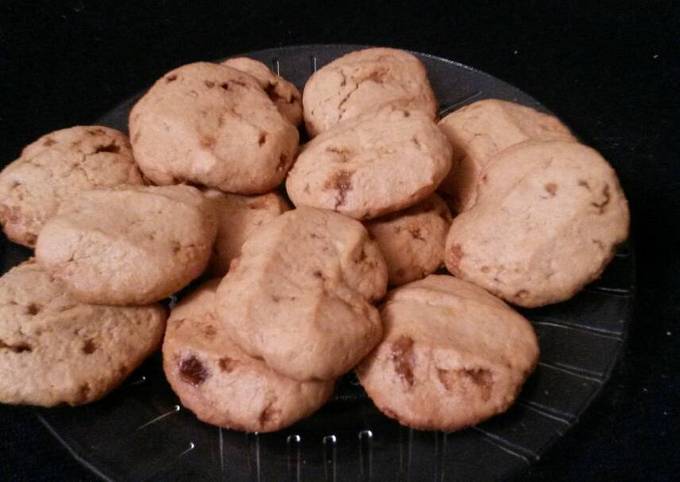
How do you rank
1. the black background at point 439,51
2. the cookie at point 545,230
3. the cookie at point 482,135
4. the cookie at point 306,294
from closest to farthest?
1. the cookie at point 306,294
2. the cookie at point 545,230
3. the cookie at point 482,135
4. the black background at point 439,51

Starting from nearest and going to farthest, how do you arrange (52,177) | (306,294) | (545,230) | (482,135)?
(306,294)
(545,230)
(52,177)
(482,135)

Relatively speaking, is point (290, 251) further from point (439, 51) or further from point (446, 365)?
point (439, 51)

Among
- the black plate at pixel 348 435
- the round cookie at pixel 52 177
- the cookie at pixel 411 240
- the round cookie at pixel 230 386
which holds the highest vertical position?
the round cookie at pixel 52 177

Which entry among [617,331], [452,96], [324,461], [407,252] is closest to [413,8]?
[452,96]

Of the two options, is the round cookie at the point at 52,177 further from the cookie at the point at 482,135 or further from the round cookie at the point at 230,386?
the cookie at the point at 482,135

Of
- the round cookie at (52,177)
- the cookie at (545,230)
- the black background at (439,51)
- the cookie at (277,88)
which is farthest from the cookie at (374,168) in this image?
the black background at (439,51)

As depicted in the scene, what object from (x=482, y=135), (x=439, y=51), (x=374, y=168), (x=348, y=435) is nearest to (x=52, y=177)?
(x=374, y=168)

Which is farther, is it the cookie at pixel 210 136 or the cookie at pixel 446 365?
the cookie at pixel 210 136
